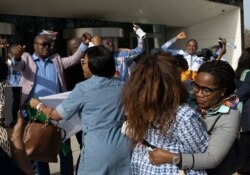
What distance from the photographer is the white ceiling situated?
13.0 m

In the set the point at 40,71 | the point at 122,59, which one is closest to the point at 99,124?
the point at 40,71

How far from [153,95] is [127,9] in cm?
1401

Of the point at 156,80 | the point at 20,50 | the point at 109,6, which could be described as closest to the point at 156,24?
the point at 109,6

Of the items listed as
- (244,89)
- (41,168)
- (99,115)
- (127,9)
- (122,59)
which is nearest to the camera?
(99,115)

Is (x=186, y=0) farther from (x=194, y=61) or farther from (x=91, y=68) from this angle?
(x=91, y=68)

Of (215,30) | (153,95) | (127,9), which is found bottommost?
(153,95)

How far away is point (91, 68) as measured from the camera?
3.58 meters

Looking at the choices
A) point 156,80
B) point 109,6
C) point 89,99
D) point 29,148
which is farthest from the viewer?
point 109,6

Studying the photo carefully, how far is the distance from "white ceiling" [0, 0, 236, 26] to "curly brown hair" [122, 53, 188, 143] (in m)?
10.4

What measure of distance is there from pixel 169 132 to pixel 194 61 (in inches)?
226

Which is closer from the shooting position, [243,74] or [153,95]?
[153,95]

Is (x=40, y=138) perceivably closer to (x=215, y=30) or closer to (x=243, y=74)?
(x=243, y=74)

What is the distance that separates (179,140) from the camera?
243 centimetres

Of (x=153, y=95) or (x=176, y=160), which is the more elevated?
(x=153, y=95)
